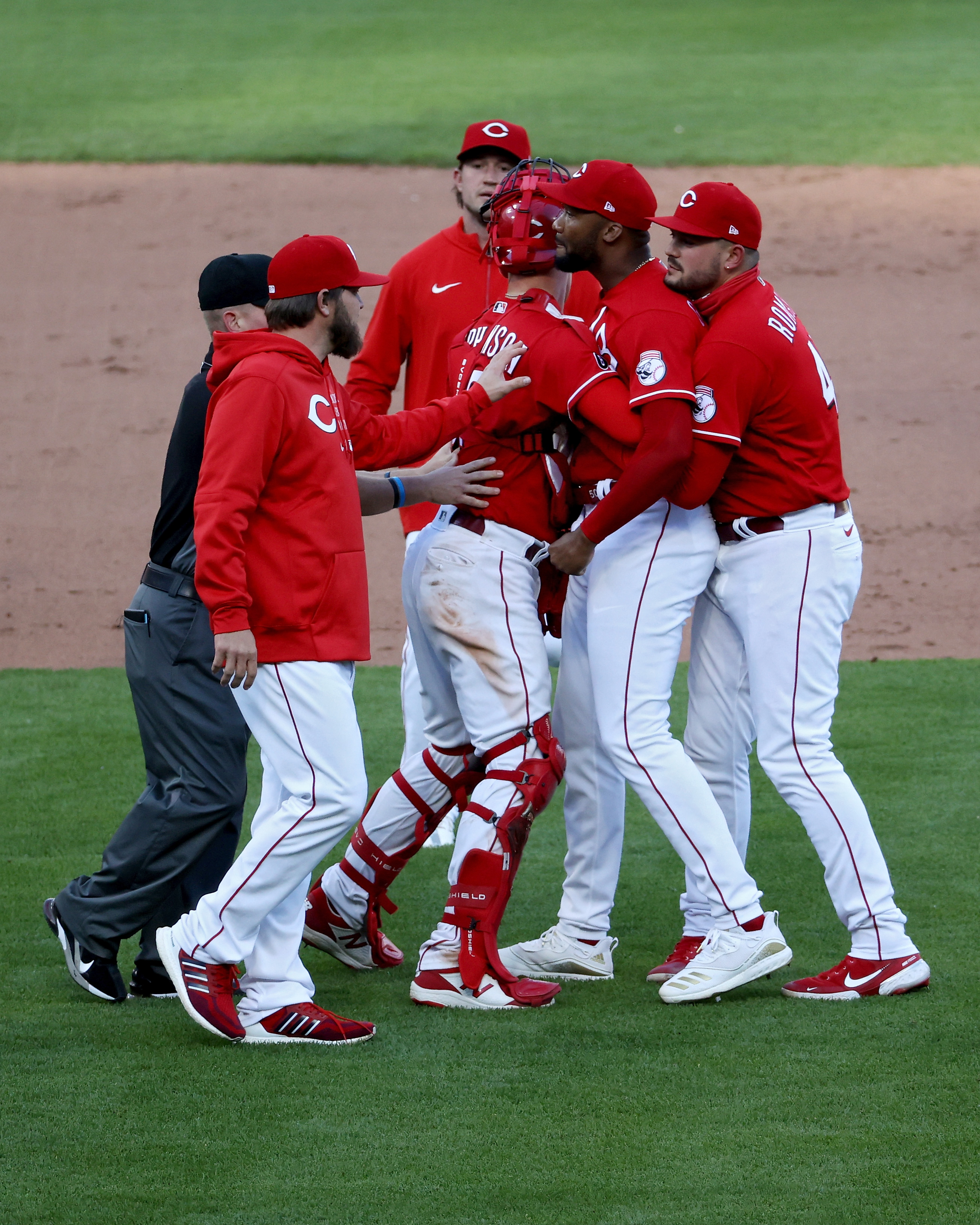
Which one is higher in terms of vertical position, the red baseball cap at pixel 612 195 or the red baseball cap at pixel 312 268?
the red baseball cap at pixel 612 195

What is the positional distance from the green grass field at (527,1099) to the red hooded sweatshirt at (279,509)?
951mm

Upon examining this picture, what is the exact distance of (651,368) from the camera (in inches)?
150

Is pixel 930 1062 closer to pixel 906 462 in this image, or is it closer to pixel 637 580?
pixel 637 580

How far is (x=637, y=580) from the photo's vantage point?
13.0 ft

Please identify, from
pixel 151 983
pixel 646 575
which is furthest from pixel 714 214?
pixel 151 983

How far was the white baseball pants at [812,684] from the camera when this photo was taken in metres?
3.94

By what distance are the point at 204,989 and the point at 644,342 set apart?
1.82 metres

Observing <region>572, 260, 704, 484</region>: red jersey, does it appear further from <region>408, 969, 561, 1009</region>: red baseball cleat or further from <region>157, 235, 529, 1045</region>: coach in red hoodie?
<region>408, 969, 561, 1009</region>: red baseball cleat

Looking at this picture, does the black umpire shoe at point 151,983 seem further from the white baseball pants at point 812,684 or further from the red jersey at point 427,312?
the red jersey at point 427,312

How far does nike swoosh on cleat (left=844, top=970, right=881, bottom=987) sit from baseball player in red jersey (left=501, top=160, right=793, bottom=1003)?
15 cm

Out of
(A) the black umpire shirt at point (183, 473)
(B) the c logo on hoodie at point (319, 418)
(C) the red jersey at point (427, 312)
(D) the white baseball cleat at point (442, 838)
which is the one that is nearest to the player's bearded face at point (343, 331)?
(B) the c logo on hoodie at point (319, 418)

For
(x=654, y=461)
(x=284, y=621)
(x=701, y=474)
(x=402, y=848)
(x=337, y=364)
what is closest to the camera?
(x=284, y=621)

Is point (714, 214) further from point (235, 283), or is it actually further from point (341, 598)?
point (341, 598)

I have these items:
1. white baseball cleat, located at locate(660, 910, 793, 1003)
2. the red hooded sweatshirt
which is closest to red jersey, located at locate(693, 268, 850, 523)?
the red hooded sweatshirt
